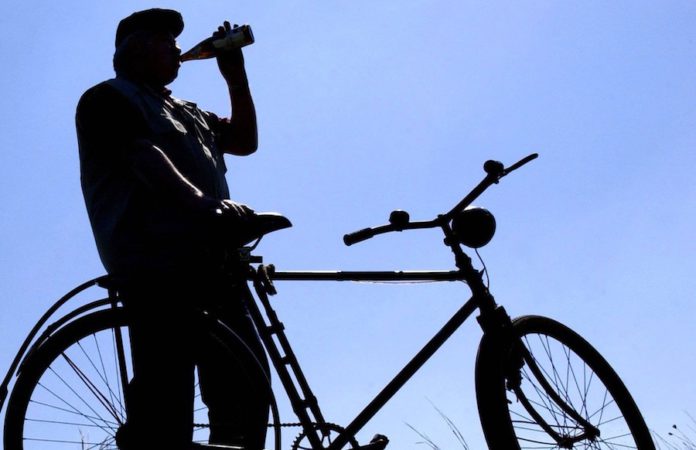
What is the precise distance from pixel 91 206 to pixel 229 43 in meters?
1.11

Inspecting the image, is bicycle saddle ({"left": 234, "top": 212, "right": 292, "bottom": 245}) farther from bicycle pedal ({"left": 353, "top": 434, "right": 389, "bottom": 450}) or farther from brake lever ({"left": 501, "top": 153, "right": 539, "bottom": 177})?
brake lever ({"left": 501, "top": 153, "right": 539, "bottom": 177})

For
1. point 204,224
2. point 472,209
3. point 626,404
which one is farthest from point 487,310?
point 204,224

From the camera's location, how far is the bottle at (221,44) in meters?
4.62

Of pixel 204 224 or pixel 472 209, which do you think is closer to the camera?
pixel 204 224

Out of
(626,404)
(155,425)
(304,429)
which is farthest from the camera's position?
(626,404)

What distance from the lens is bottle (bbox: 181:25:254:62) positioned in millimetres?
4621

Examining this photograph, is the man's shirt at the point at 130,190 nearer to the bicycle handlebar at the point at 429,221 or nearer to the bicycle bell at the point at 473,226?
the bicycle handlebar at the point at 429,221

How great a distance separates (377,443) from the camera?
156 inches

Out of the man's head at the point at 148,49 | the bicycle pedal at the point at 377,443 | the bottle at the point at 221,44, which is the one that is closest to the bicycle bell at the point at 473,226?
the bicycle pedal at the point at 377,443

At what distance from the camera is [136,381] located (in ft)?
12.1

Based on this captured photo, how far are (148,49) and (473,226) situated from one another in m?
1.50

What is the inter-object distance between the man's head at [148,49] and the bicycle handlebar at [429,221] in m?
1.01

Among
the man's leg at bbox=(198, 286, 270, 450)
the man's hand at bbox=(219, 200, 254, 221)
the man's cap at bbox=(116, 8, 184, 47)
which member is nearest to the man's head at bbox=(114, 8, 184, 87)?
the man's cap at bbox=(116, 8, 184, 47)

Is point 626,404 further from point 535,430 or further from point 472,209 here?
point 472,209
